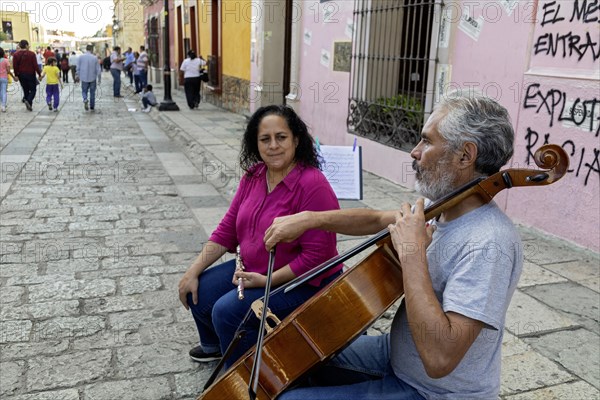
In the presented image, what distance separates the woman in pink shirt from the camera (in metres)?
2.49

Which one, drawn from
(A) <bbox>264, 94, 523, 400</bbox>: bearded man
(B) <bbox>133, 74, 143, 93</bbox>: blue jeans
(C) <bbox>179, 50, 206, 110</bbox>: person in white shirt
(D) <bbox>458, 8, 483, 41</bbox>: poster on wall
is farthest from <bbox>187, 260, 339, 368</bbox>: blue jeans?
(B) <bbox>133, 74, 143, 93</bbox>: blue jeans

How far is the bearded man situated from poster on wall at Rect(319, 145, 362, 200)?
2.30 meters

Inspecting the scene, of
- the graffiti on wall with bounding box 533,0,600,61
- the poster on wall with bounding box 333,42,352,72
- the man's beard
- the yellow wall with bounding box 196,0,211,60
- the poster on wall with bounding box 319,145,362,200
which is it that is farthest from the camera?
the yellow wall with bounding box 196,0,211,60

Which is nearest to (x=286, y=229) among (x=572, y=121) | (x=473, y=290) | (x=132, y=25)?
(x=473, y=290)

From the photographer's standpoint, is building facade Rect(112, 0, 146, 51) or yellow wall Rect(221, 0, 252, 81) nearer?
yellow wall Rect(221, 0, 252, 81)

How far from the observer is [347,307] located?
5.62 ft

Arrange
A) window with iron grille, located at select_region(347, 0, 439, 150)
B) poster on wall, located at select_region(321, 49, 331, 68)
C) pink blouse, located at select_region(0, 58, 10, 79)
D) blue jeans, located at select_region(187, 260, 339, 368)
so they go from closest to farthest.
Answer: blue jeans, located at select_region(187, 260, 339, 368)
window with iron grille, located at select_region(347, 0, 439, 150)
poster on wall, located at select_region(321, 49, 331, 68)
pink blouse, located at select_region(0, 58, 10, 79)

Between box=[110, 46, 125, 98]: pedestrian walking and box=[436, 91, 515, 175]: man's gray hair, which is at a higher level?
box=[436, 91, 515, 175]: man's gray hair

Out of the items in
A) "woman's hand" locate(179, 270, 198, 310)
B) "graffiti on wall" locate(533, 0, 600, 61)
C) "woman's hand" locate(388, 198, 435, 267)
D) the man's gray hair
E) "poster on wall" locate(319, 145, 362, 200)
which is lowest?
"woman's hand" locate(179, 270, 198, 310)

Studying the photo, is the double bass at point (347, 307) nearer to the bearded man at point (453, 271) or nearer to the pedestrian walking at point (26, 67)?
→ the bearded man at point (453, 271)

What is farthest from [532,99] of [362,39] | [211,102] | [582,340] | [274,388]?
[211,102]

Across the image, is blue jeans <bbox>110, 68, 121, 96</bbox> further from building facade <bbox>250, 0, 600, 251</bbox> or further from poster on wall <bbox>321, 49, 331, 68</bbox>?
poster on wall <bbox>321, 49, 331, 68</bbox>

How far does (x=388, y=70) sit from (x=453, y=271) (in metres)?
6.44

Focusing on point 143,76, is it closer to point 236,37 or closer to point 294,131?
point 236,37
